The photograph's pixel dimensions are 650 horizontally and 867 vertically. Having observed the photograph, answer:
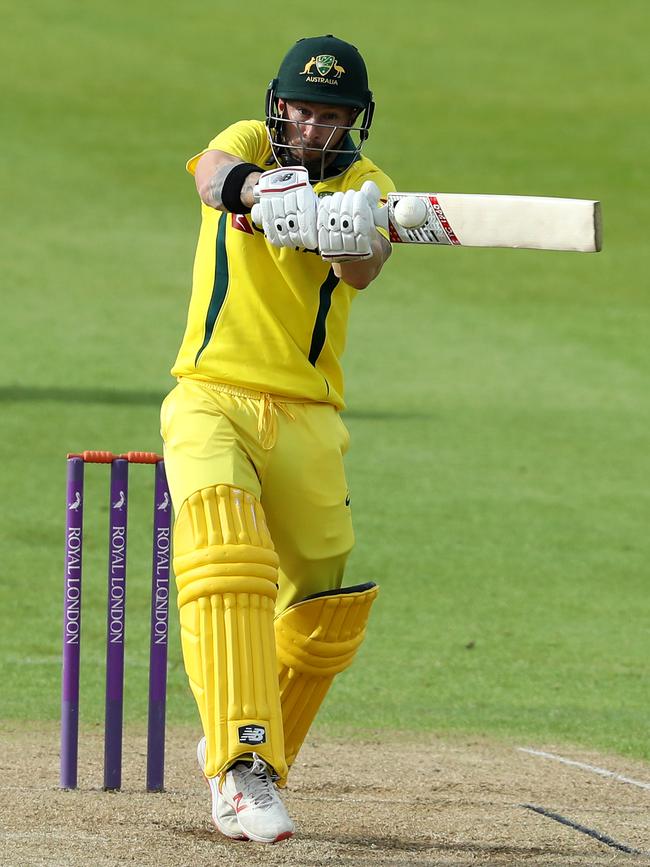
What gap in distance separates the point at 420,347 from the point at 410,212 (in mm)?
11398

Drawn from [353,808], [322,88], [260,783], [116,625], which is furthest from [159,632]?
[322,88]

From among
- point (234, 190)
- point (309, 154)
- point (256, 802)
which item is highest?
point (309, 154)

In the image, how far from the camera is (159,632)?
480 cm

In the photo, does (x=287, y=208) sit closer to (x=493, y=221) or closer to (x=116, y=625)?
(x=493, y=221)

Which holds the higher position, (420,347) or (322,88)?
(420,347)

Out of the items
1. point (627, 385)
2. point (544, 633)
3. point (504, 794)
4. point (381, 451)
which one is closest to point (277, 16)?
point (627, 385)

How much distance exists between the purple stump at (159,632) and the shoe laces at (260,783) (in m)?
0.92

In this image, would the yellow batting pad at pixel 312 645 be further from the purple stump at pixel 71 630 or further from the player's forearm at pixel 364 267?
the player's forearm at pixel 364 267

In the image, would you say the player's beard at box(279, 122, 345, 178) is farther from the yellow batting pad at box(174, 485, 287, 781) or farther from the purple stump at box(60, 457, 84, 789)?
the purple stump at box(60, 457, 84, 789)

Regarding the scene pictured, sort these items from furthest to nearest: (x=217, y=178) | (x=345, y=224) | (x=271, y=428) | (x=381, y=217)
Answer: (x=271, y=428), (x=217, y=178), (x=381, y=217), (x=345, y=224)

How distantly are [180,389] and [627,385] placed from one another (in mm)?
10458

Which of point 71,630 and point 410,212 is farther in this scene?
point 71,630

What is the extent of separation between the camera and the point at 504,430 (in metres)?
12.5

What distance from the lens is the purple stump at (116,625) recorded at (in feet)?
15.5
